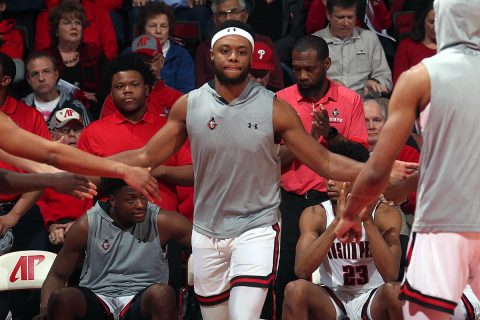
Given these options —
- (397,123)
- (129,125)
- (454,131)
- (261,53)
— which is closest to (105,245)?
(129,125)

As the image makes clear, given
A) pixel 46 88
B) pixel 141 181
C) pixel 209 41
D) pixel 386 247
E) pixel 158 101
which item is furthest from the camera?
pixel 209 41

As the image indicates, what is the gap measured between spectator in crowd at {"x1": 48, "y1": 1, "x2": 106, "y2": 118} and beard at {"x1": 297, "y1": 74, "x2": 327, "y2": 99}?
2593mm

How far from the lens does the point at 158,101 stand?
337 inches

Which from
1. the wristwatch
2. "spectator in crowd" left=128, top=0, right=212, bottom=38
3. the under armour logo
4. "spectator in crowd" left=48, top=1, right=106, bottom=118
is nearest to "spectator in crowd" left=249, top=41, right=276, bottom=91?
the under armour logo

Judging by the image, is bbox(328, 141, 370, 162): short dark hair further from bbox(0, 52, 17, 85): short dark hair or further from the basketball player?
bbox(0, 52, 17, 85): short dark hair

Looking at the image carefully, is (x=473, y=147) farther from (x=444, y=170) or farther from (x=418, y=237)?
(x=418, y=237)

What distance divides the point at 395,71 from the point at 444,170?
5313 mm

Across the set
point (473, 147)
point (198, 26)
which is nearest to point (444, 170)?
point (473, 147)

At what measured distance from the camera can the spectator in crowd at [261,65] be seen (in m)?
8.36

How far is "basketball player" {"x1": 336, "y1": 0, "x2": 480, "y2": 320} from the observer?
4.45m

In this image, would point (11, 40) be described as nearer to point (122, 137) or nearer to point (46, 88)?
point (46, 88)

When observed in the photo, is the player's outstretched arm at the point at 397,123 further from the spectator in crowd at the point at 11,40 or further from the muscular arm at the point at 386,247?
the spectator in crowd at the point at 11,40

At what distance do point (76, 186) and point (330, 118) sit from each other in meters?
2.63

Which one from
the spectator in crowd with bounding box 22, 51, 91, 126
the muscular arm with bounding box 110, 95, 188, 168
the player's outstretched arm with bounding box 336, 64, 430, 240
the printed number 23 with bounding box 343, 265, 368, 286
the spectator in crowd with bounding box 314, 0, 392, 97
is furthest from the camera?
the spectator in crowd with bounding box 314, 0, 392, 97
